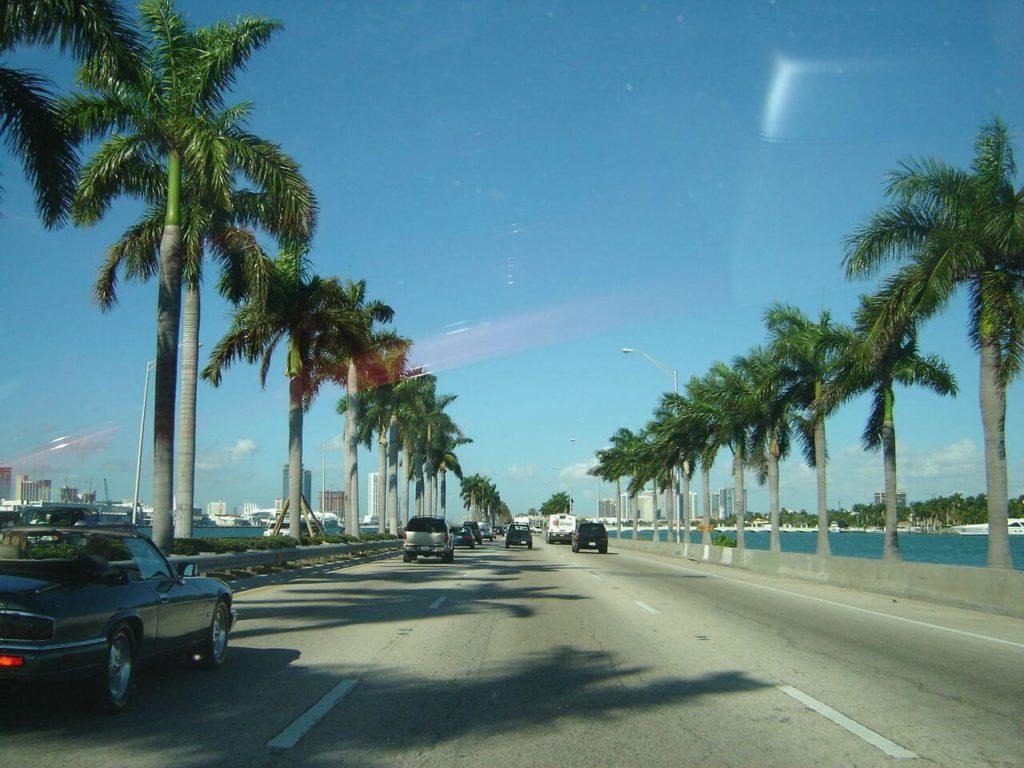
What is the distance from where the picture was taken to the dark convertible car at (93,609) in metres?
6.80

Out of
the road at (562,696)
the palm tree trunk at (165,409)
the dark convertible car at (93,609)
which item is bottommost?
the road at (562,696)

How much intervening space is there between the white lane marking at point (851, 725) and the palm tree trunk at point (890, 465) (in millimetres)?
24841

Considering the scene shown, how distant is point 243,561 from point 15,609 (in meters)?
16.5

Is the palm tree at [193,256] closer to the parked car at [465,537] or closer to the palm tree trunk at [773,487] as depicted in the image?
the palm tree trunk at [773,487]

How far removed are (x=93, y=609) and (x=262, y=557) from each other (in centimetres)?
1809

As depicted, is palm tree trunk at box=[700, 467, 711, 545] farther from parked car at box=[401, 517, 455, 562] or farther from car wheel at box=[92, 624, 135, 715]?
car wheel at box=[92, 624, 135, 715]

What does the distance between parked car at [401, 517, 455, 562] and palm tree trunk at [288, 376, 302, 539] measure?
418cm

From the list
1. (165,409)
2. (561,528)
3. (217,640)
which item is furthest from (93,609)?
(561,528)

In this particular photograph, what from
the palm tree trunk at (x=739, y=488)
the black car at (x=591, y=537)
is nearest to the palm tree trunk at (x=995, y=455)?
the palm tree trunk at (x=739, y=488)

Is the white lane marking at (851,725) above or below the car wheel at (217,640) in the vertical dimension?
below

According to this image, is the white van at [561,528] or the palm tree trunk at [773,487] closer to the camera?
the palm tree trunk at [773,487]

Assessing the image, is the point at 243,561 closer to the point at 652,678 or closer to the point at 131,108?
the point at 131,108

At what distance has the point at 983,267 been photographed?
23.1 meters

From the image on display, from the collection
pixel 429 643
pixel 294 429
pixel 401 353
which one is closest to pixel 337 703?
pixel 429 643
